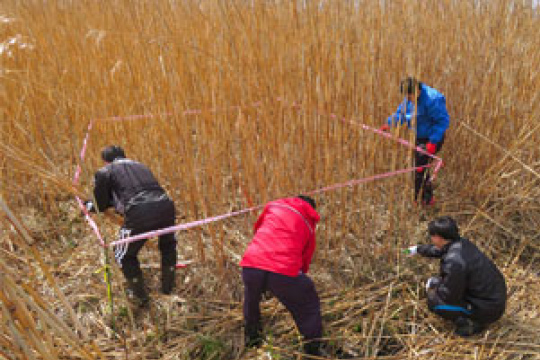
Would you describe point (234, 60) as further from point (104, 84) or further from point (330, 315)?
point (330, 315)

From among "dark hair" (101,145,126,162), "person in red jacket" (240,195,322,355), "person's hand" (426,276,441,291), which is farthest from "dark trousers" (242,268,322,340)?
"dark hair" (101,145,126,162)

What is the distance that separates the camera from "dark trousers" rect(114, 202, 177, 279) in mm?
1729

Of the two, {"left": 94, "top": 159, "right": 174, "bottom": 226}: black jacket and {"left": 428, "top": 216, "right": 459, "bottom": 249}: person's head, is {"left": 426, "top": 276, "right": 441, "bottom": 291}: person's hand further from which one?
{"left": 94, "top": 159, "right": 174, "bottom": 226}: black jacket

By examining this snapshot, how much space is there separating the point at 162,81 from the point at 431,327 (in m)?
1.75

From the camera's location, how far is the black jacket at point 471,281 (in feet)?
5.23

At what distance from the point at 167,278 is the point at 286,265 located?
0.80 meters

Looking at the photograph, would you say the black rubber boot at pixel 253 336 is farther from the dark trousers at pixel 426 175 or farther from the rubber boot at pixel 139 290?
the dark trousers at pixel 426 175

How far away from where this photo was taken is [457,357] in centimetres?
158

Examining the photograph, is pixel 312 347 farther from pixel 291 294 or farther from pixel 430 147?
pixel 430 147

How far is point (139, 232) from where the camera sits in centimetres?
175

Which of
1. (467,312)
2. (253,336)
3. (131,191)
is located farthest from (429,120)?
(131,191)

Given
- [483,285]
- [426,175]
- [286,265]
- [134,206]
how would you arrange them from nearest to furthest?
[286,265], [483,285], [134,206], [426,175]

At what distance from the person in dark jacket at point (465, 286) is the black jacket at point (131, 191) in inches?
53.4

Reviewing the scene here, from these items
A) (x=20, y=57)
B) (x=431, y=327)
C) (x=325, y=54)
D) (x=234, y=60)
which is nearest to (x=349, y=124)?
(x=325, y=54)
